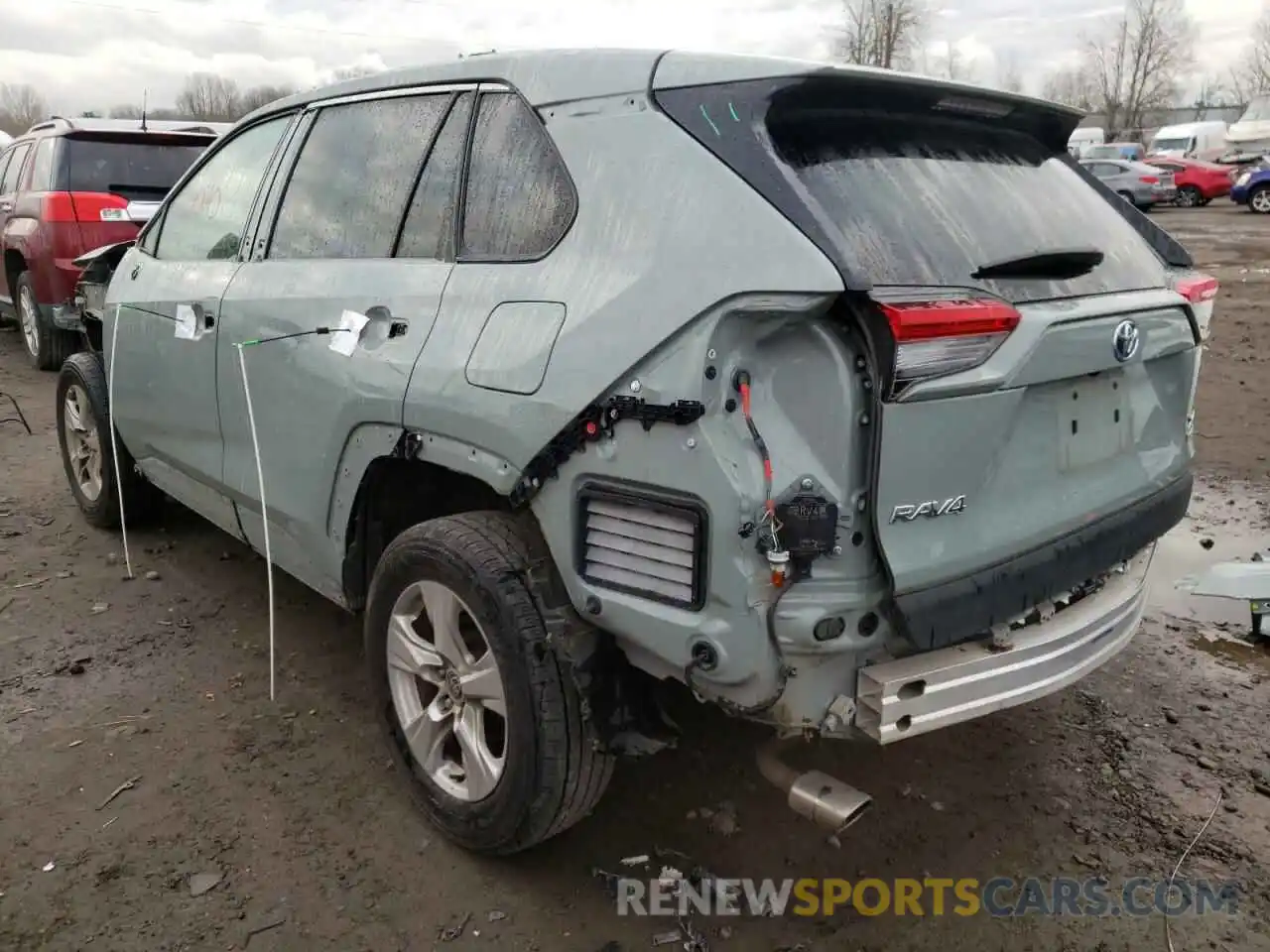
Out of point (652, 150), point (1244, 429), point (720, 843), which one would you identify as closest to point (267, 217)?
point (652, 150)

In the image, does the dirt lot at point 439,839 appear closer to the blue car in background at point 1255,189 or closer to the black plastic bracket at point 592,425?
the black plastic bracket at point 592,425

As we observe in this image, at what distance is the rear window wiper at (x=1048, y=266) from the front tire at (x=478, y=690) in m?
1.25

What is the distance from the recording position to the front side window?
11.9 feet

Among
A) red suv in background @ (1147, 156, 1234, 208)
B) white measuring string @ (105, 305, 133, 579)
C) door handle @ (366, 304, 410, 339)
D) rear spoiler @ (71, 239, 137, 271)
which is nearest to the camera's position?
door handle @ (366, 304, 410, 339)

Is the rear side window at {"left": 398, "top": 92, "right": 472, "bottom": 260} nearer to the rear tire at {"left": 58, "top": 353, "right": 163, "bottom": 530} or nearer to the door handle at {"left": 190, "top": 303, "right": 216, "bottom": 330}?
the door handle at {"left": 190, "top": 303, "right": 216, "bottom": 330}

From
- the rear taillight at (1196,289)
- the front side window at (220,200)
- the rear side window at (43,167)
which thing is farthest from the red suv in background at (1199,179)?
the front side window at (220,200)

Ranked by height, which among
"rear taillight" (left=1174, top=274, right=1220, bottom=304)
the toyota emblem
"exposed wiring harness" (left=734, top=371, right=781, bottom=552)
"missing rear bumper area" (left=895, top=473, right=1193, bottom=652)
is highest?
"rear taillight" (left=1174, top=274, right=1220, bottom=304)

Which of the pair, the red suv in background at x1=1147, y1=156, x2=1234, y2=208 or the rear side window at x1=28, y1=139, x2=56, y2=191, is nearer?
the rear side window at x1=28, y1=139, x2=56, y2=191

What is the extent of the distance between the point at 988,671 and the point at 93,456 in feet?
14.9

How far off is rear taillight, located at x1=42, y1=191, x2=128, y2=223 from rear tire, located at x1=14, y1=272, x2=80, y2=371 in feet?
2.90

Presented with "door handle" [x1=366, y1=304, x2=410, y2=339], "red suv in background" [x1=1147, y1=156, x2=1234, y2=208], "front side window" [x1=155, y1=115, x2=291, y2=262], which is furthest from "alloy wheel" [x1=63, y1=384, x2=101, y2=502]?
"red suv in background" [x1=1147, y1=156, x2=1234, y2=208]

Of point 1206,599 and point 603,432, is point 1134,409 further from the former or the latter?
point 1206,599

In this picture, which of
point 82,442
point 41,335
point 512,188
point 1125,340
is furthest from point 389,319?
point 41,335

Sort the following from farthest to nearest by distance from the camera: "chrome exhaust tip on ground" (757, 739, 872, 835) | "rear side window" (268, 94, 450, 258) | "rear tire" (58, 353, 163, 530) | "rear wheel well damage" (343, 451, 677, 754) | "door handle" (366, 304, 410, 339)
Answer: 1. "rear tire" (58, 353, 163, 530)
2. "rear side window" (268, 94, 450, 258)
3. "door handle" (366, 304, 410, 339)
4. "rear wheel well damage" (343, 451, 677, 754)
5. "chrome exhaust tip on ground" (757, 739, 872, 835)
